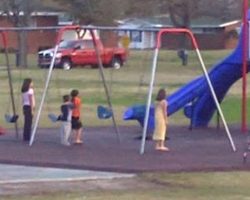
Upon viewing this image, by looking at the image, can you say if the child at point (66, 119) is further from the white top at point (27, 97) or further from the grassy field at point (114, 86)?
the grassy field at point (114, 86)

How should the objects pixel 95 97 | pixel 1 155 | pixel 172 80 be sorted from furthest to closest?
1. pixel 172 80
2. pixel 95 97
3. pixel 1 155

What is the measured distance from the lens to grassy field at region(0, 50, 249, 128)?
119 feet

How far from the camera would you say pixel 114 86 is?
166 feet

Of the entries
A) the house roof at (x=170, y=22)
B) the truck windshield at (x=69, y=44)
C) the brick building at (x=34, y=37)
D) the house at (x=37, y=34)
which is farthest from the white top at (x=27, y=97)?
the house roof at (x=170, y=22)

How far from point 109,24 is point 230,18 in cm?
2234

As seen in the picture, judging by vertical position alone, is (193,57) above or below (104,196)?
below

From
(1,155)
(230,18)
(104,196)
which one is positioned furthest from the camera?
(230,18)

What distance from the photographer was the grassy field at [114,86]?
119ft

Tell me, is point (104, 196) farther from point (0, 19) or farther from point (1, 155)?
point (0, 19)

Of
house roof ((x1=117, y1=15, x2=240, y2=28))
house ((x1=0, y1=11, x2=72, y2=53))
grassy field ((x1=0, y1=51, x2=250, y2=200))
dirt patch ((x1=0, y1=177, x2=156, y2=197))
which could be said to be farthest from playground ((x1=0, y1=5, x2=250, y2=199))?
house roof ((x1=117, y1=15, x2=240, y2=28))

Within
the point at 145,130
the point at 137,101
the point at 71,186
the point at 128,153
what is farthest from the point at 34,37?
the point at 71,186

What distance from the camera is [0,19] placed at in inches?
3253

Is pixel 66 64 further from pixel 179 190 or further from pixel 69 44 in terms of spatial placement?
pixel 179 190

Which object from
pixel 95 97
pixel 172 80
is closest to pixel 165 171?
pixel 95 97
